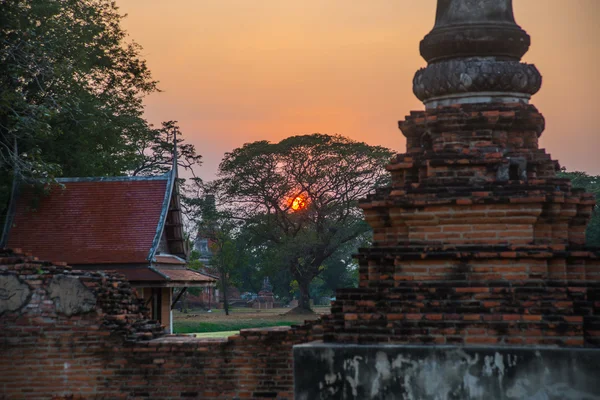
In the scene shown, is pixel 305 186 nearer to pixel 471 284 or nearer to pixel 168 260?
pixel 168 260

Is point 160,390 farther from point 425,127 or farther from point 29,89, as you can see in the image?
point 29,89

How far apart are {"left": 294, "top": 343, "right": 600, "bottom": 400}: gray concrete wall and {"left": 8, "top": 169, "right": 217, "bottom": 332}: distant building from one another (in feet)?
32.5

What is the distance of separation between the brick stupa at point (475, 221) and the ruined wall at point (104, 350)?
2617mm

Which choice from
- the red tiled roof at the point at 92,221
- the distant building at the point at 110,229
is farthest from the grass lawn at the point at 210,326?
the red tiled roof at the point at 92,221

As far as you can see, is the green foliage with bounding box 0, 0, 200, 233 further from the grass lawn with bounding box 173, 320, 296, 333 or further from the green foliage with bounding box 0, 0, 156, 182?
the grass lawn with bounding box 173, 320, 296, 333

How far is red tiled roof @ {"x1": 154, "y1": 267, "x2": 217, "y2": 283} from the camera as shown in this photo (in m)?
17.9

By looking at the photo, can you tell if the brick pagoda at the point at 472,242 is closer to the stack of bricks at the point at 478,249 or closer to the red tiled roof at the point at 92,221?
the stack of bricks at the point at 478,249

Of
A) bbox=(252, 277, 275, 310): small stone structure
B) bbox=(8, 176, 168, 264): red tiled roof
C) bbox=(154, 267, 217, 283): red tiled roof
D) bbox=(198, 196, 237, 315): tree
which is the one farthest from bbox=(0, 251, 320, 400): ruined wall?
bbox=(252, 277, 275, 310): small stone structure

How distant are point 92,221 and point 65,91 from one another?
18.3 feet

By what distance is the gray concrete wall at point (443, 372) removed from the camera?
22.0 feet

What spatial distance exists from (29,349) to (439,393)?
567cm

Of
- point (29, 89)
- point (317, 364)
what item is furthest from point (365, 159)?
point (317, 364)

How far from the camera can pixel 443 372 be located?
22.8 feet

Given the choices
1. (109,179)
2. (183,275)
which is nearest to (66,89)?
(109,179)
